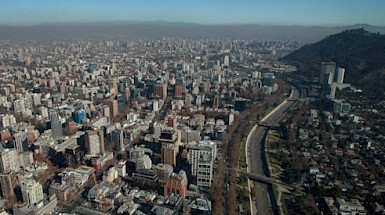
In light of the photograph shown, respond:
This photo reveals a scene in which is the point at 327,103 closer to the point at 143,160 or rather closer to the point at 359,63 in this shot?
the point at 359,63

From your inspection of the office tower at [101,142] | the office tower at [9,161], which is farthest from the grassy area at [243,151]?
the office tower at [9,161]

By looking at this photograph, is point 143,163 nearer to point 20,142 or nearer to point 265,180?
point 265,180

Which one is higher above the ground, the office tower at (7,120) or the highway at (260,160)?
the office tower at (7,120)

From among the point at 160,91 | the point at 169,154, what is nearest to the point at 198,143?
the point at 169,154

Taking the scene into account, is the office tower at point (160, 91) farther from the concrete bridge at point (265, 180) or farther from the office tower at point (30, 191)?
the office tower at point (30, 191)

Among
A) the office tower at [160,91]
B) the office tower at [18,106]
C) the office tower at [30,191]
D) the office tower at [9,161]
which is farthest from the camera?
the office tower at [160,91]

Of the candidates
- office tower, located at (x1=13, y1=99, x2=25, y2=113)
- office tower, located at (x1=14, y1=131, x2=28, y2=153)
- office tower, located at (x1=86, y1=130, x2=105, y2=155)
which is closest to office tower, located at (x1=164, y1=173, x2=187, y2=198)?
office tower, located at (x1=86, y1=130, x2=105, y2=155)
